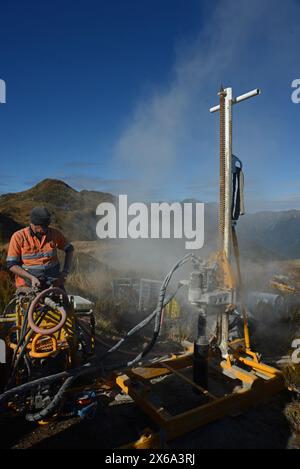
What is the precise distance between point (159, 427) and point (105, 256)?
11952mm

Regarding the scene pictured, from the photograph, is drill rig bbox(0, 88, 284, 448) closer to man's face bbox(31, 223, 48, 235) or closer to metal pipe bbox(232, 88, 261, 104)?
metal pipe bbox(232, 88, 261, 104)

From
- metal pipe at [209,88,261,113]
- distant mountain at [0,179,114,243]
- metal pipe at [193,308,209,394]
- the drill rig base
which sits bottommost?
the drill rig base

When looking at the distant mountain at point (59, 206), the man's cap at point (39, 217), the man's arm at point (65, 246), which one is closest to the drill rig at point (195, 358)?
the man's arm at point (65, 246)

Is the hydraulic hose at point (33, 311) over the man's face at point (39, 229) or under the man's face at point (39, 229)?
under

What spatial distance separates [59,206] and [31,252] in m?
27.3

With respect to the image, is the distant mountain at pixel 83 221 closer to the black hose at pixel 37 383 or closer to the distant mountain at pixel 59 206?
the distant mountain at pixel 59 206

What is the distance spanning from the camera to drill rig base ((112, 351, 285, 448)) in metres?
2.89

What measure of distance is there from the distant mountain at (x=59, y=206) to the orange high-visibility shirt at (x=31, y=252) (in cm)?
1534

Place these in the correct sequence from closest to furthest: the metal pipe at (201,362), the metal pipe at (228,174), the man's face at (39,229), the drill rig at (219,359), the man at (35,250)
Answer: the drill rig at (219,359) → the metal pipe at (201,362) → the man at (35,250) → the man's face at (39,229) → the metal pipe at (228,174)

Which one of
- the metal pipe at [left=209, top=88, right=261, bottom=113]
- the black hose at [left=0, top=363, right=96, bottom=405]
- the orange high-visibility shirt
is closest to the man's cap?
the orange high-visibility shirt

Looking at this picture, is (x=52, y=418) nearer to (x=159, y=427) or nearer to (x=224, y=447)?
(x=159, y=427)

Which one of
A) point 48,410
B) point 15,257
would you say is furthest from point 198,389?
point 15,257

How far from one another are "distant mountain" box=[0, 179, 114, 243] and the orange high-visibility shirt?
50.3 ft

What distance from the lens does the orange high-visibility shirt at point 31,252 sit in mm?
3768
